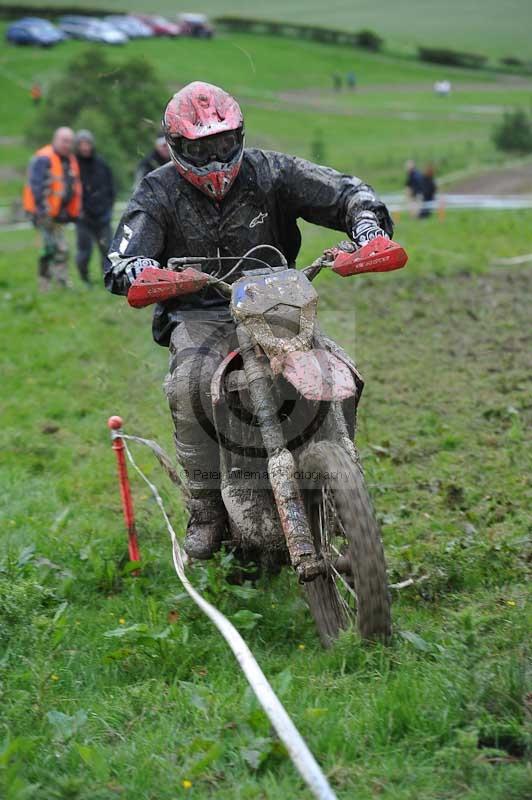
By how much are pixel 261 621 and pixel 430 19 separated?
52004 mm

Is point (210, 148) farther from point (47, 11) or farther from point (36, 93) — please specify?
point (47, 11)

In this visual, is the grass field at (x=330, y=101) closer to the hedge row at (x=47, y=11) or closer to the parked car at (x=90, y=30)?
the parked car at (x=90, y=30)

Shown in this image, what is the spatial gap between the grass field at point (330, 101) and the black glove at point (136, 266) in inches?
1053

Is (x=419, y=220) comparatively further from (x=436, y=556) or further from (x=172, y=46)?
(x=172, y=46)

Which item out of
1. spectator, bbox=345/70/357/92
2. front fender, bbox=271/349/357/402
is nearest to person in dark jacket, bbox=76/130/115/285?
front fender, bbox=271/349/357/402

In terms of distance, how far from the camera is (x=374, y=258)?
519 cm

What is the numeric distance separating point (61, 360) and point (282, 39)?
53.7m

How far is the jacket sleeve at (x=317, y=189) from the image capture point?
19.6 ft

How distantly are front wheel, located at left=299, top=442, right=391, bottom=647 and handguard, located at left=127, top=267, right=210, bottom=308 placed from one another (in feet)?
3.08

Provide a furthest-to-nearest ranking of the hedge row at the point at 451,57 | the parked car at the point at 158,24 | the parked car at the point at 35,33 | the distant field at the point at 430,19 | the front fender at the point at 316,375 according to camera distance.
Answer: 1. the parked car at the point at 35,33
2. the parked car at the point at 158,24
3. the hedge row at the point at 451,57
4. the distant field at the point at 430,19
5. the front fender at the point at 316,375

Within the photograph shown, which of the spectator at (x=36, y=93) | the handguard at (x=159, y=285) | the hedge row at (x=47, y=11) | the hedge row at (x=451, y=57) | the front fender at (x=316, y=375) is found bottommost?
the spectator at (x=36, y=93)

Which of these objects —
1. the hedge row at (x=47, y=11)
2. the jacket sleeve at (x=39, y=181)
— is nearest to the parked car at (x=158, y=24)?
the hedge row at (x=47, y=11)

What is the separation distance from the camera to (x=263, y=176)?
5961 mm

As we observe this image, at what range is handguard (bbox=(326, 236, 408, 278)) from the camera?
5.17 m
